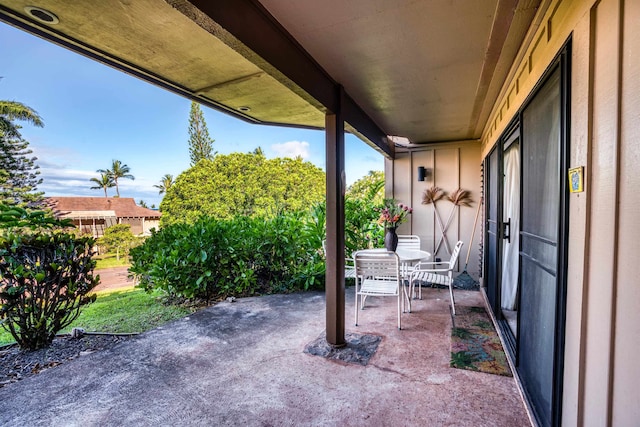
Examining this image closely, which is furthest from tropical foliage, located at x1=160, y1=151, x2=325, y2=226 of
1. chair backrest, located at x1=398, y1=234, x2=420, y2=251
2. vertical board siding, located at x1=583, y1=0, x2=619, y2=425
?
vertical board siding, located at x1=583, y1=0, x2=619, y2=425

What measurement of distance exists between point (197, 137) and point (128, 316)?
1933 cm

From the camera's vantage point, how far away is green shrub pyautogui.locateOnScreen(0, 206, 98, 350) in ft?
7.95

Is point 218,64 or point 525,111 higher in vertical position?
point 218,64

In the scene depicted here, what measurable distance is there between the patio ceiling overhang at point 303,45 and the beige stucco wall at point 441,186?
2.20 meters

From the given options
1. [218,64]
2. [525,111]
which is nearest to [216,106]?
[218,64]

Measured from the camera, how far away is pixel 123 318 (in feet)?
12.5

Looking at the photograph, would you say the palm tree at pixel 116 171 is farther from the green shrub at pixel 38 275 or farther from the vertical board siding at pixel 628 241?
the vertical board siding at pixel 628 241

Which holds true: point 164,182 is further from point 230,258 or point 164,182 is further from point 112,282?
point 230,258

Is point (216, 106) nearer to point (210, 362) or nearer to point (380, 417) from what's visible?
point (210, 362)

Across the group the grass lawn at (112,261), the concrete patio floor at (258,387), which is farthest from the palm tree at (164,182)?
the concrete patio floor at (258,387)

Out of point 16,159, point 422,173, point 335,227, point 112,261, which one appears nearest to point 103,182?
point 16,159

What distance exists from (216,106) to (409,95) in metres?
2.01

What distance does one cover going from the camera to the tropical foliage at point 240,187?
14.2m

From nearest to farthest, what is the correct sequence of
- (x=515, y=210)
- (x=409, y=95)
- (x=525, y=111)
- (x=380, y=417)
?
(x=380, y=417) → (x=525, y=111) → (x=515, y=210) → (x=409, y=95)
